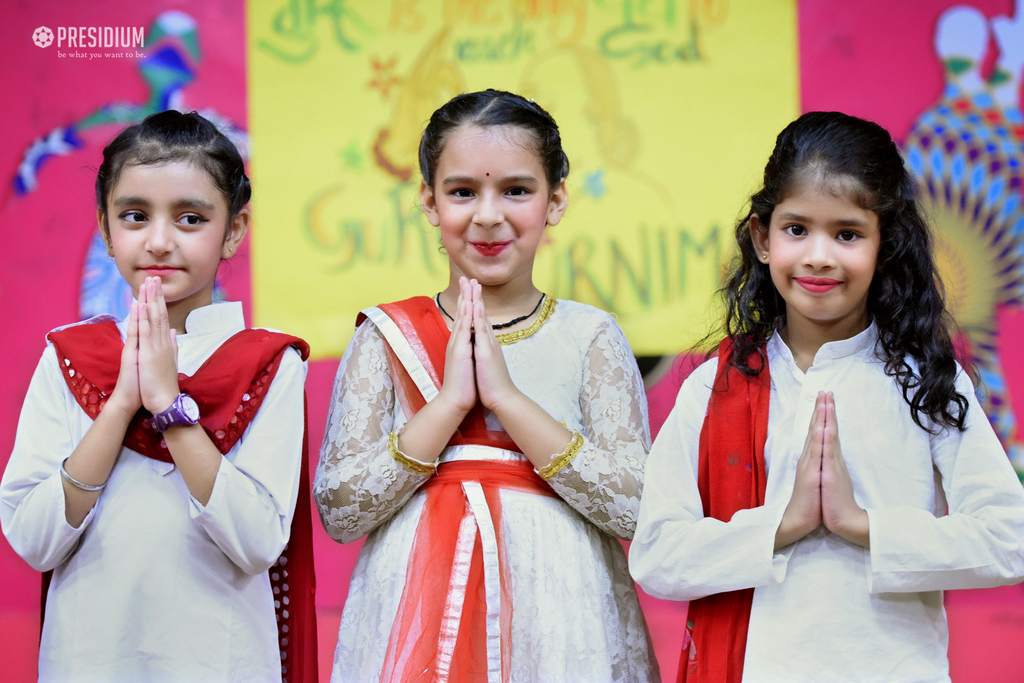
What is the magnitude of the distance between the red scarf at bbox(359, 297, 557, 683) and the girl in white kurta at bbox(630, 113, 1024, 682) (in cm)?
24

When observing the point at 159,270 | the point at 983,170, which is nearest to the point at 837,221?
the point at 159,270

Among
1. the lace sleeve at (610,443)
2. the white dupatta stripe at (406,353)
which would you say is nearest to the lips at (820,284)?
the lace sleeve at (610,443)

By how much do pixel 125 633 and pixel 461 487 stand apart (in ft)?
1.81

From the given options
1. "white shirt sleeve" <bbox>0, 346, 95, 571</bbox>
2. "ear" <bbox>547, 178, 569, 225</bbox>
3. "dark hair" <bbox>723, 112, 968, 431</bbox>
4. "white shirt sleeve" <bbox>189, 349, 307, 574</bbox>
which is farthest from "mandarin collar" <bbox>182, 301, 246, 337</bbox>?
"dark hair" <bbox>723, 112, 968, 431</bbox>

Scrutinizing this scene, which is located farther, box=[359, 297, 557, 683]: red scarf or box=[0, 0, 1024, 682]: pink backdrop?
box=[0, 0, 1024, 682]: pink backdrop

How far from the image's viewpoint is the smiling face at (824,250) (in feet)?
5.10

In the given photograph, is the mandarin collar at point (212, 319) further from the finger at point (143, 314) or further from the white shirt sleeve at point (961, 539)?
the white shirt sleeve at point (961, 539)

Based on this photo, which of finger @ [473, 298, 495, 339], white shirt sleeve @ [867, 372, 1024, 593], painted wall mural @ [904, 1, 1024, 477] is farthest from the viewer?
painted wall mural @ [904, 1, 1024, 477]

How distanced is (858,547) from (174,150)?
1.25 metres

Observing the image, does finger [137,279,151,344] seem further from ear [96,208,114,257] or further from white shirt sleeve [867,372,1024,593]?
white shirt sleeve [867,372,1024,593]

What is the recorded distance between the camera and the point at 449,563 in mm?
1624

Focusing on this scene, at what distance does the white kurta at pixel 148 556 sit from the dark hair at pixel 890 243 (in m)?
0.81

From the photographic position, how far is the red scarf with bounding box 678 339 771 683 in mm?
1559

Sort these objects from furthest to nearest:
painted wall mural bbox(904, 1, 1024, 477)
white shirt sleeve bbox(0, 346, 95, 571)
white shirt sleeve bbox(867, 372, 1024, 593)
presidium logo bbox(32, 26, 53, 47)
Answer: presidium logo bbox(32, 26, 53, 47) < painted wall mural bbox(904, 1, 1024, 477) < white shirt sleeve bbox(0, 346, 95, 571) < white shirt sleeve bbox(867, 372, 1024, 593)
